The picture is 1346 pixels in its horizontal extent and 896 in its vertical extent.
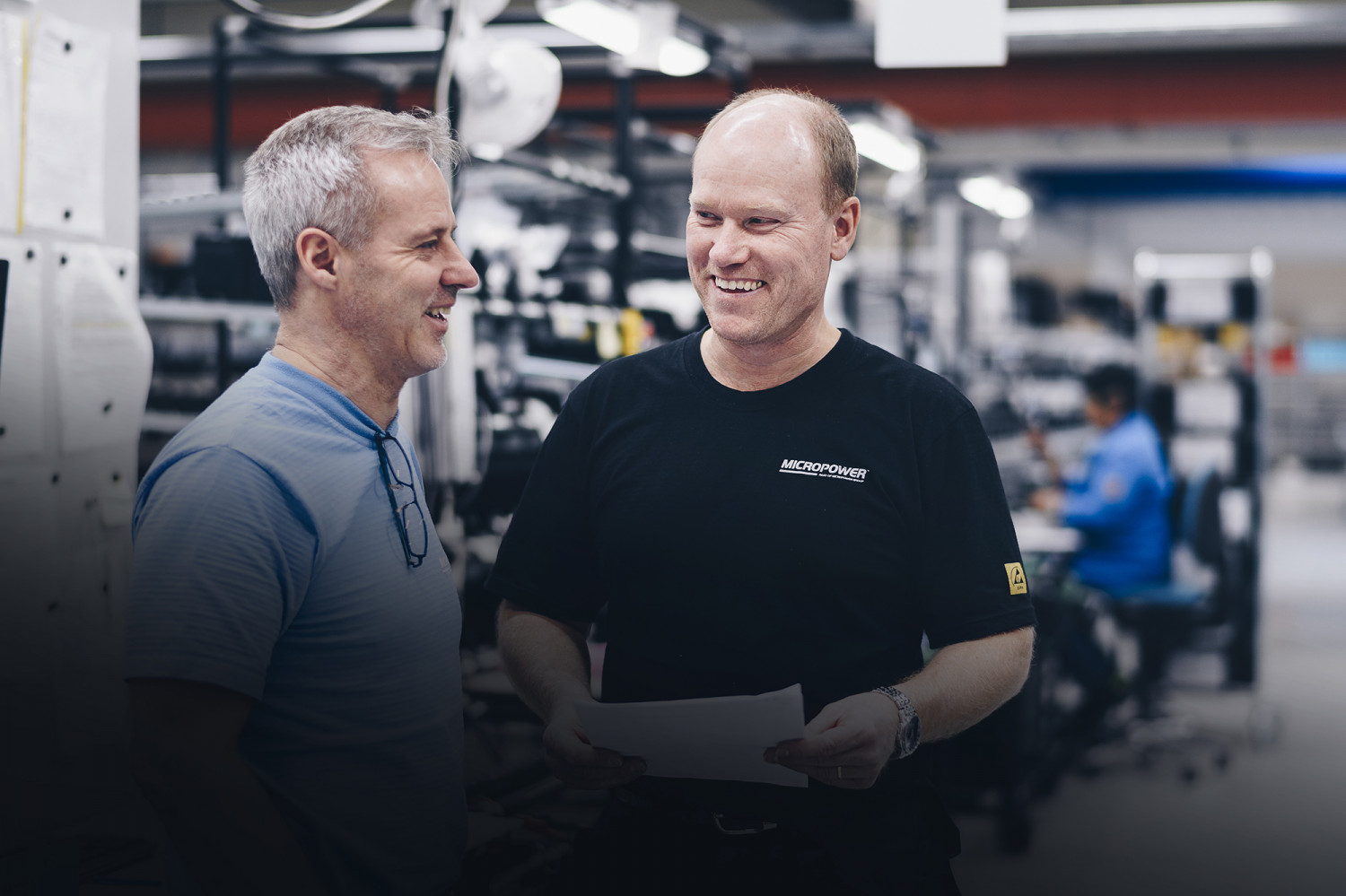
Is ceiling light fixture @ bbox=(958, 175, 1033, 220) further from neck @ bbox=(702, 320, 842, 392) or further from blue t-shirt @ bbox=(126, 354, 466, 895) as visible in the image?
blue t-shirt @ bbox=(126, 354, 466, 895)

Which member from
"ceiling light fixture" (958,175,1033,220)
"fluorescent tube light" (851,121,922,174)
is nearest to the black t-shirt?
"fluorescent tube light" (851,121,922,174)

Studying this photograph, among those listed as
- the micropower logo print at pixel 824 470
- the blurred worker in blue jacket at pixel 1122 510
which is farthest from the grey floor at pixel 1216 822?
the micropower logo print at pixel 824 470

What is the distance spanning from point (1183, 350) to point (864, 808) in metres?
6.44

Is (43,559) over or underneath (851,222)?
underneath

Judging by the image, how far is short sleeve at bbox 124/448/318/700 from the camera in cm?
118

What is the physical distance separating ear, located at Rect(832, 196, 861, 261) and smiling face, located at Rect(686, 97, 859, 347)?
19 millimetres

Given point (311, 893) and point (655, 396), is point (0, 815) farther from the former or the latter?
point (655, 396)

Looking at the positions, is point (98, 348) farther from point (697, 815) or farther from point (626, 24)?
point (626, 24)

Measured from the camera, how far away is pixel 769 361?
1.60 m

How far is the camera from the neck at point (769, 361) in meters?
1.59

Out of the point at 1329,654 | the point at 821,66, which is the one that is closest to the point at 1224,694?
the point at 1329,654

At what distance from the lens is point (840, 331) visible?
1632mm

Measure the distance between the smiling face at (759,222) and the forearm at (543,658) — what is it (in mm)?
497

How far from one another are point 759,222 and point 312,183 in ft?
1.81
